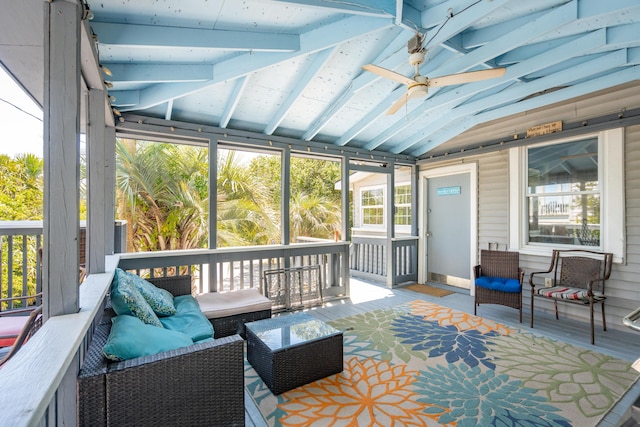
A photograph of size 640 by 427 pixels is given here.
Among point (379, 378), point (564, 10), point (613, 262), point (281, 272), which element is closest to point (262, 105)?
point (281, 272)

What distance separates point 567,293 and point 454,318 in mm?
1325

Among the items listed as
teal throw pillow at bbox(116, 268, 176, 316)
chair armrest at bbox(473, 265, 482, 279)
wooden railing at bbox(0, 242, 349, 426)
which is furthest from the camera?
chair armrest at bbox(473, 265, 482, 279)

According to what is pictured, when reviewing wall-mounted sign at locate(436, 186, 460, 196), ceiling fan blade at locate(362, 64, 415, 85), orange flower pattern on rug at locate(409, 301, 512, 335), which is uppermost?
ceiling fan blade at locate(362, 64, 415, 85)

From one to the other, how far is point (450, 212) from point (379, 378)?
3955 mm

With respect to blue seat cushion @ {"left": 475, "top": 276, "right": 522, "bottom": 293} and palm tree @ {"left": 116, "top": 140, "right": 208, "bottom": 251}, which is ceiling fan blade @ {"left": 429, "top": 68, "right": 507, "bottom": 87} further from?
palm tree @ {"left": 116, "top": 140, "right": 208, "bottom": 251}

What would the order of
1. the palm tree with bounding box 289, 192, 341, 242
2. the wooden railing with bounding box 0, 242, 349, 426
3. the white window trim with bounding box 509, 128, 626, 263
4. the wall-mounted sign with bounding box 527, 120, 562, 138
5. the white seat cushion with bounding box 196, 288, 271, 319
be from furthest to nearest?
the palm tree with bounding box 289, 192, 341, 242 < the wall-mounted sign with bounding box 527, 120, 562, 138 < the white window trim with bounding box 509, 128, 626, 263 < the white seat cushion with bounding box 196, 288, 271, 319 < the wooden railing with bounding box 0, 242, 349, 426

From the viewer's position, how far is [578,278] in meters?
3.93

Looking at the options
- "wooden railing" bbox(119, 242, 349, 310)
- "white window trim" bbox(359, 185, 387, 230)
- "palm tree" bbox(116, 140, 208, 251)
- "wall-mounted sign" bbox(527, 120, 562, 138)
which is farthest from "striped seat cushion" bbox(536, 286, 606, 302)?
"palm tree" bbox(116, 140, 208, 251)

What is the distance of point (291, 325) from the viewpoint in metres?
2.90

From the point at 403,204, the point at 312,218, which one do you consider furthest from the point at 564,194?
the point at 312,218

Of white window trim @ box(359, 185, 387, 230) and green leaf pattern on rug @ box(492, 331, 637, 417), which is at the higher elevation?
white window trim @ box(359, 185, 387, 230)

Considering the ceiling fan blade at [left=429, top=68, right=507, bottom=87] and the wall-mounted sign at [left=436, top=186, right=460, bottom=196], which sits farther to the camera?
the wall-mounted sign at [left=436, top=186, right=460, bottom=196]

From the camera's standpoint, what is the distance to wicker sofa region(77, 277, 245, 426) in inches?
57.2

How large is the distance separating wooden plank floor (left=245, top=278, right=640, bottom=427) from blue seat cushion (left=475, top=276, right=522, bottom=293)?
42cm
